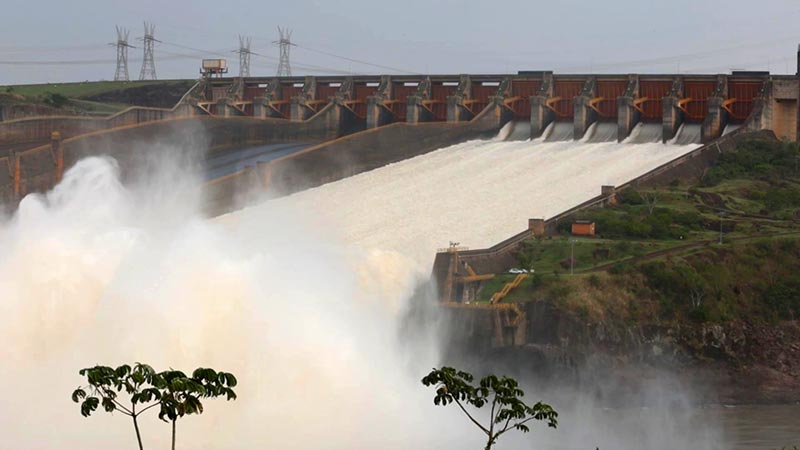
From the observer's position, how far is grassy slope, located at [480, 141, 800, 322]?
62.6m

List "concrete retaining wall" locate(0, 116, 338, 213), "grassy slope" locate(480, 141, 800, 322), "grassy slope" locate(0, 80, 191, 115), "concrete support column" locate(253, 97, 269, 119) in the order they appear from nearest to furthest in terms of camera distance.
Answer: "grassy slope" locate(480, 141, 800, 322) → "concrete retaining wall" locate(0, 116, 338, 213) → "grassy slope" locate(0, 80, 191, 115) → "concrete support column" locate(253, 97, 269, 119)

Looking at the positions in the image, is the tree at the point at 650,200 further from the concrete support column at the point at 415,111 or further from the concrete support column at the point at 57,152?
the concrete support column at the point at 57,152

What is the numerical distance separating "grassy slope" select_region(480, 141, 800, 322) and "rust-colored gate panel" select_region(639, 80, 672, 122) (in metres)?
16.1

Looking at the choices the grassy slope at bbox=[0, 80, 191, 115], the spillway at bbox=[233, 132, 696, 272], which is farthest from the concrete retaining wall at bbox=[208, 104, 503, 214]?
the grassy slope at bbox=[0, 80, 191, 115]

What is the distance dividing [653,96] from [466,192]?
17.5 metres

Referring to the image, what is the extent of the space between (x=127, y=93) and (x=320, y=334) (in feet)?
209

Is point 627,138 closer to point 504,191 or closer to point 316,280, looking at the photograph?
point 504,191

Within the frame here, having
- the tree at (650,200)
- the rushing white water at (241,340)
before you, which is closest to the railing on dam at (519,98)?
the tree at (650,200)

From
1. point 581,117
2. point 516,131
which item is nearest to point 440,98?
point 516,131

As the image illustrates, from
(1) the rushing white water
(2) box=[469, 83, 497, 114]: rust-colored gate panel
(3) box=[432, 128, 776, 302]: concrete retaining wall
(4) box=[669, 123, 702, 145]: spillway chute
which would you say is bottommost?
(1) the rushing white water

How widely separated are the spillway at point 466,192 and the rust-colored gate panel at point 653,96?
4.15m

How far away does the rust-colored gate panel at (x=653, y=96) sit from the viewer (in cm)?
9025

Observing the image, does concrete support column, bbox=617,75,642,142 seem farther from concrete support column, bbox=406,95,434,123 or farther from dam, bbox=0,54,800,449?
concrete support column, bbox=406,95,434,123

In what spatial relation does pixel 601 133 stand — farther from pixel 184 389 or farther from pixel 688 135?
pixel 184 389
